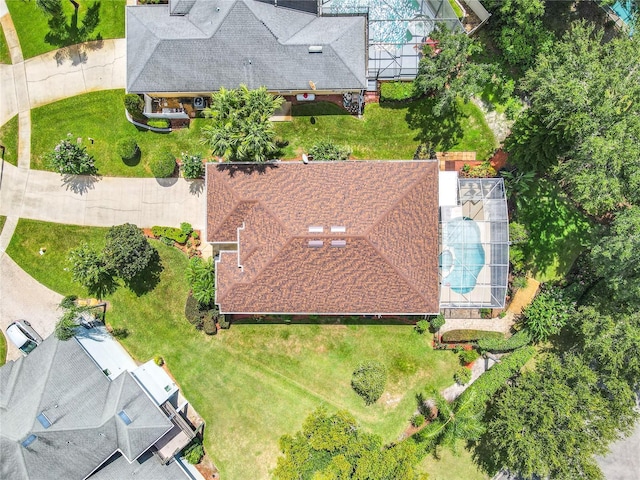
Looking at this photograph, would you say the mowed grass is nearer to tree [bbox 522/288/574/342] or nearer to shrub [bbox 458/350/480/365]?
shrub [bbox 458/350/480/365]

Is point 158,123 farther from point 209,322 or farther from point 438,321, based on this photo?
point 438,321

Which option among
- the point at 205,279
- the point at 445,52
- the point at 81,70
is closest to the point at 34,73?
the point at 81,70

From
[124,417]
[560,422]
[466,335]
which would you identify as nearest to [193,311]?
[124,417]

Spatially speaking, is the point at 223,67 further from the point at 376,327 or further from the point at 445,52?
the point at 376,327

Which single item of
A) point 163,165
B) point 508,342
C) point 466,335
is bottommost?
point 508,342

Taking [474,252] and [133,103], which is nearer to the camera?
[474,252]

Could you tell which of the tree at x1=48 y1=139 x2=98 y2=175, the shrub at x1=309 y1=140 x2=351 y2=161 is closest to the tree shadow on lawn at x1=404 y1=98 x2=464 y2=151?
the shrub at x1=309 y1=140 x2=351 y2=161

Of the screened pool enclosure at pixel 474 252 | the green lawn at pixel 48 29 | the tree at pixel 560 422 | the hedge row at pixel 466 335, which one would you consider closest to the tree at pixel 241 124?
the green lawn at pixel 48 29
